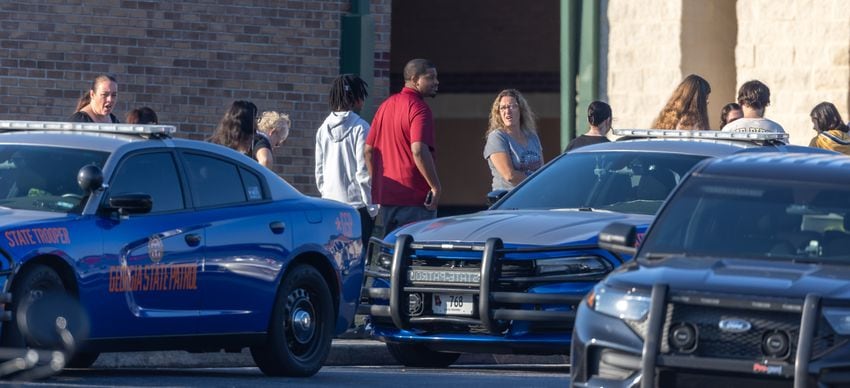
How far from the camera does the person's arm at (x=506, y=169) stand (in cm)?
1536

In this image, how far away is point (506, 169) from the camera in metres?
15.4

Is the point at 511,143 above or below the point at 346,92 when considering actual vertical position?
below

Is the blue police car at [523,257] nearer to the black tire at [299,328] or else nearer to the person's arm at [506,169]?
the black tire at [299,328]

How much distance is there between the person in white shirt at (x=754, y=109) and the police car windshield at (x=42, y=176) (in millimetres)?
5809

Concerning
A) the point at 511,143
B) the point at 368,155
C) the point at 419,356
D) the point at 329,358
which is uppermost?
the point at 511,143

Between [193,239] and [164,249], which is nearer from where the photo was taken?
[164,249]

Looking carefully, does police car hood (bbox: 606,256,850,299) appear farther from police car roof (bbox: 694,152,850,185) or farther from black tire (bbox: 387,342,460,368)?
black tire (bbox: 387,342,460,368)

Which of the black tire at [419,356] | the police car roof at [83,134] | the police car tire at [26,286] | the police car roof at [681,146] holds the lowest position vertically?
the black tire at [419,356]

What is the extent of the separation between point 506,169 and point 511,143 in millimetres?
221

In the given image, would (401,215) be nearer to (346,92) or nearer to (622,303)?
(346,92)

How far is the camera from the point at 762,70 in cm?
1867

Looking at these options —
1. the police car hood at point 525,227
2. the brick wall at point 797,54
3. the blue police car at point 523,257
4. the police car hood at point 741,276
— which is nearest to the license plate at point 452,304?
the blue police car at point 523,257

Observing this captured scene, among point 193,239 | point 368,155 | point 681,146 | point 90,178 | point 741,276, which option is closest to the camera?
point 741,276

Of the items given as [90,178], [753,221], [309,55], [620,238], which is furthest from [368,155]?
[753,221]
